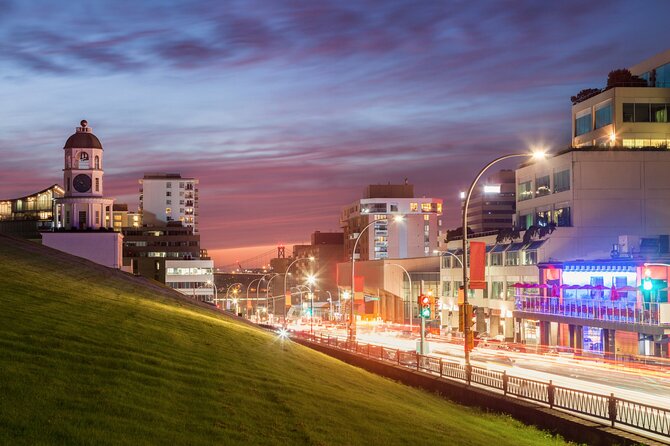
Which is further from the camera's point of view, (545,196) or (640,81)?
(640,81)

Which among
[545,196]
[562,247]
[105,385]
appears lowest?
[105,385]

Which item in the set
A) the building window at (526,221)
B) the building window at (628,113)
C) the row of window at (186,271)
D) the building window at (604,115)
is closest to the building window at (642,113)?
the building window at (628,113)

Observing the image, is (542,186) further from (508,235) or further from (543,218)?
(508,235)

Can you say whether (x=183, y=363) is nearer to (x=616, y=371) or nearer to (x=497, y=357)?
(x=616, y=371)

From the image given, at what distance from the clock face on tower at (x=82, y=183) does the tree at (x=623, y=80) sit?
65.5 metres

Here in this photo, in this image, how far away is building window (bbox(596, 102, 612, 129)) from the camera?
110m

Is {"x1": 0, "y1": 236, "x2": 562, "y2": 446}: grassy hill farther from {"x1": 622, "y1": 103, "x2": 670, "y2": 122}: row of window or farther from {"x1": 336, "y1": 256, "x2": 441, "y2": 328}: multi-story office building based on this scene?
{"x1": 336, "y1": 256, "x2": 441, "y2": 328}: multi-story office building

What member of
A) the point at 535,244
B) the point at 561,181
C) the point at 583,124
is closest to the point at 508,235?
the point at 535,244

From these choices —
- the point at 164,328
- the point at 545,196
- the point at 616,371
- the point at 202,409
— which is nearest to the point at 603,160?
the point at 545,196

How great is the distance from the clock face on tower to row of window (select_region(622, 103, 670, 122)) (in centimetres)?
6477

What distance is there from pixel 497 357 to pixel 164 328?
4574 cm

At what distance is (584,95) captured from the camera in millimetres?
117812

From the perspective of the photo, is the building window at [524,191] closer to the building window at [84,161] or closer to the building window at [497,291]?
the building window at [497,291]

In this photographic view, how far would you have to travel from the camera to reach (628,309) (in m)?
72.8
